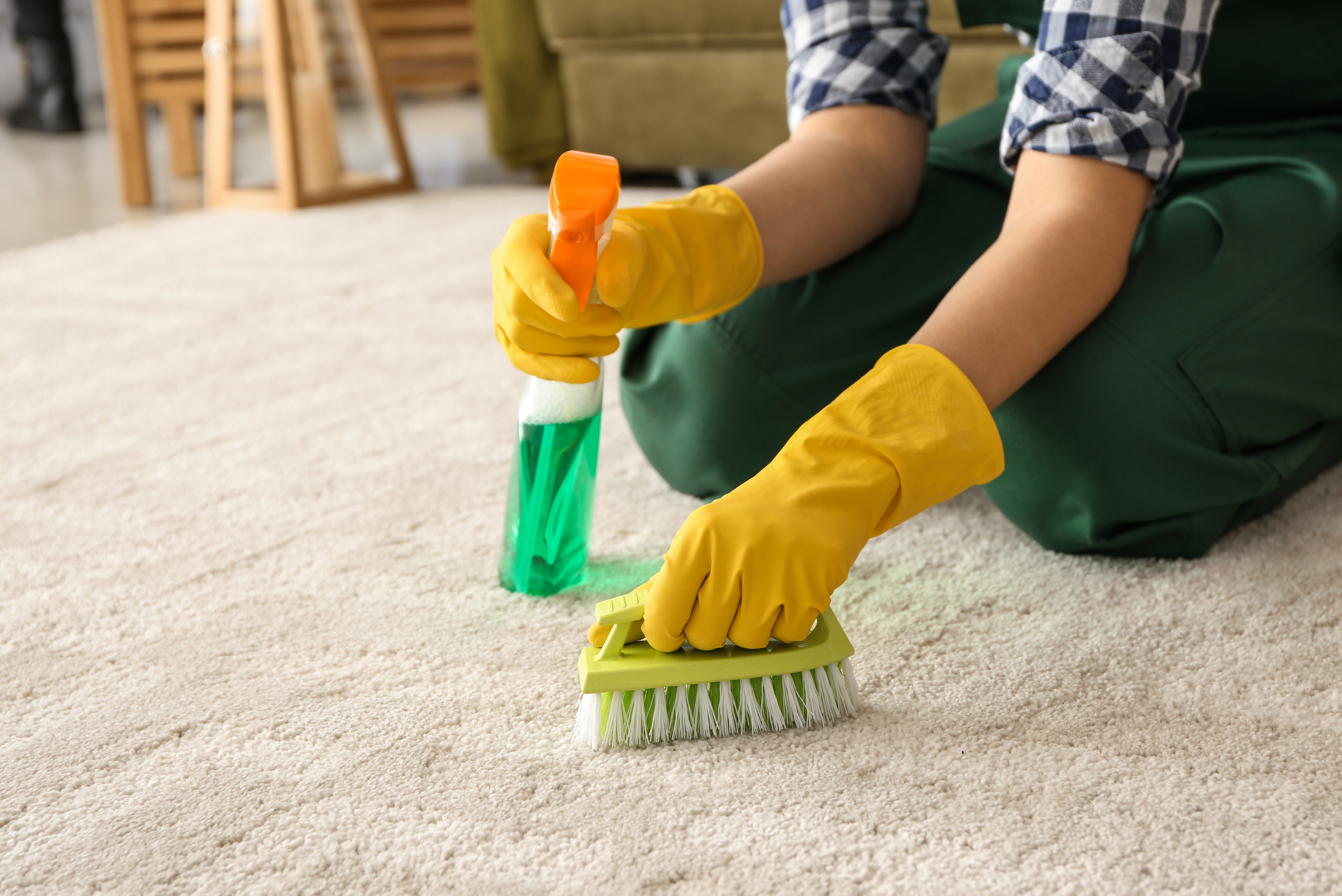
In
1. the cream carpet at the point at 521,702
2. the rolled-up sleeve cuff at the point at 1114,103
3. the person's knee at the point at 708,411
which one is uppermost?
the rolled-up sleeve cuff at the point at 1114,103

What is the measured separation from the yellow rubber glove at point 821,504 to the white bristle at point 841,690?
0.04 metres

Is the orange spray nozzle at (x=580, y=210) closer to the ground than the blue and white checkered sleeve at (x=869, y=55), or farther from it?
closer to the ground

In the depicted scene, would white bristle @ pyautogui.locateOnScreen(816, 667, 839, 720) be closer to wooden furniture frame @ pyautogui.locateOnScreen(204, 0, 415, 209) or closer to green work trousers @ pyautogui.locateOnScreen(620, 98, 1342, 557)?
green work trousers @ pyautogui.locateOnScreen(620, 98, 1342, 557)

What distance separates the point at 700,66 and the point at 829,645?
1.51m

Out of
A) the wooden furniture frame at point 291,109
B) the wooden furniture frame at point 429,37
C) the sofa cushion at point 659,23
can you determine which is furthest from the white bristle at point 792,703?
the wooden furniture frame at point 429,37

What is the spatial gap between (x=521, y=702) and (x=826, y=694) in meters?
0.16

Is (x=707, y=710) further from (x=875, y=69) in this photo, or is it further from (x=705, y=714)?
(x=875, y=69)

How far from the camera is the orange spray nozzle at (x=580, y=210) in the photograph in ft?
1.84

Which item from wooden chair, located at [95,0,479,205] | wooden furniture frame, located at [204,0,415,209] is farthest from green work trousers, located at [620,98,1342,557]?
wooden chair, located at [95,0,479,205]

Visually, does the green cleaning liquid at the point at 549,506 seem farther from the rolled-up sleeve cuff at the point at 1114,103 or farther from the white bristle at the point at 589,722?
the rolled-up sleeve cuff at the point at 1114,103

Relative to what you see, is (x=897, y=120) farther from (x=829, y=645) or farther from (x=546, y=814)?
(x=546, y=814)

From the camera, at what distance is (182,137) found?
227 cm

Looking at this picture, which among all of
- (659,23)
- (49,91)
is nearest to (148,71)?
(659,23)

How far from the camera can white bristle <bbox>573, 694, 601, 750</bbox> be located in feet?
1.79
